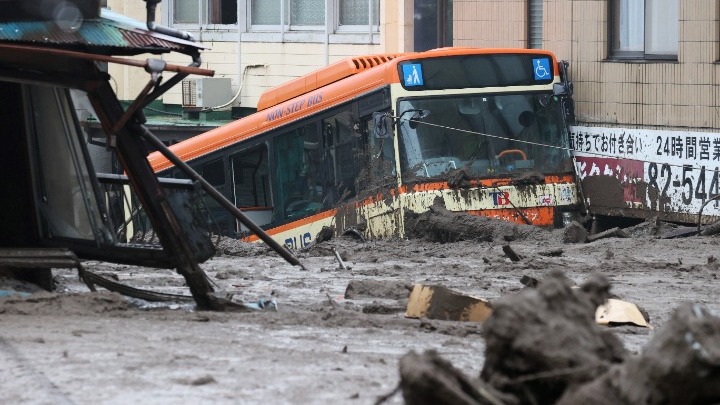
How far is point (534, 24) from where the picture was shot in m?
22.0

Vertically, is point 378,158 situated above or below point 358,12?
below

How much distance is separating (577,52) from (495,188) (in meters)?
3.72

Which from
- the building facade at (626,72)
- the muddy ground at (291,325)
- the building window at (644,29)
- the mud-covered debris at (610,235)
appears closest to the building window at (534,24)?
the building facade at (626,72)

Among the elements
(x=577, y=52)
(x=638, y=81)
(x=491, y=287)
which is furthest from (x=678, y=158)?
(x=491, y=287)

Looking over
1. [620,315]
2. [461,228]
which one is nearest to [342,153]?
[461,228]

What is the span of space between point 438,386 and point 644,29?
15.0 metres

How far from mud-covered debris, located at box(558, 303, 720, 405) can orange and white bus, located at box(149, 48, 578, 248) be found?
485 inches

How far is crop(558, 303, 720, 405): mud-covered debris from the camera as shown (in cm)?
503

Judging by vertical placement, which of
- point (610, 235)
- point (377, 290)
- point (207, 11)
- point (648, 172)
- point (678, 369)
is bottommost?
point (610, 235)

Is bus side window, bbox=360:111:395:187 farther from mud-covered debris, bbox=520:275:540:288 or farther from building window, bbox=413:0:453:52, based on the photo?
building window, bbox=413:0:453:52

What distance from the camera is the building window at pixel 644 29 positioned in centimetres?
1919

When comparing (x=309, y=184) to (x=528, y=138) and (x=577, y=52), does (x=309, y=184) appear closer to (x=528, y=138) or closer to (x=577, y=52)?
(x=528, y=138)

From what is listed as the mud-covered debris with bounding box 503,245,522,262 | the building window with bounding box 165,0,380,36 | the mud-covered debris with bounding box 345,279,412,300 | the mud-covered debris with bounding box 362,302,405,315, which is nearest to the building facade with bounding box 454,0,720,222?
the mud-covered debris with bounding box 503,245,522,262

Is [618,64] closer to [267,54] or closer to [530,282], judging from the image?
[530,282]
